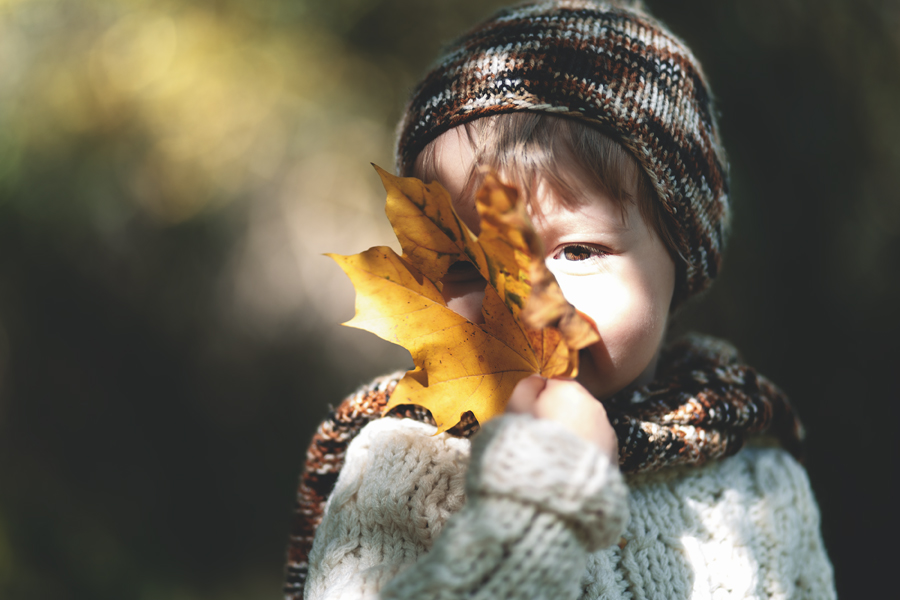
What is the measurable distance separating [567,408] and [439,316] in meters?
0.18

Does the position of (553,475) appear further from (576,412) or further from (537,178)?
(537,178)

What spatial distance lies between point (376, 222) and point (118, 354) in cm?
76

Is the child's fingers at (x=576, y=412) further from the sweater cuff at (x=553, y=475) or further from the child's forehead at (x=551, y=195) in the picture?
the child's forehead at (x=551, y=195)

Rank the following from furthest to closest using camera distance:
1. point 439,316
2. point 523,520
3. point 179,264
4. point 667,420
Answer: point 179,264 → point 667,420 → point 439,316 → point 523,520

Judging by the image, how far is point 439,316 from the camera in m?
0.63

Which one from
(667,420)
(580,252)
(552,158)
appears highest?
(552,158)

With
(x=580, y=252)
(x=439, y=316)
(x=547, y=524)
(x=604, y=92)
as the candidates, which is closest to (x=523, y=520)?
(x=547, y=524)

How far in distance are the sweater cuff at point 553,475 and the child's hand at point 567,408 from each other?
0.03m

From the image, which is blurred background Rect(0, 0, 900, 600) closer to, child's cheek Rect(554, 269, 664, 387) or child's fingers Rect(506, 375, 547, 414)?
child's cheek Rect(554, 269, 664, 387)

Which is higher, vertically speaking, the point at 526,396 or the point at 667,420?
the point at 526,396

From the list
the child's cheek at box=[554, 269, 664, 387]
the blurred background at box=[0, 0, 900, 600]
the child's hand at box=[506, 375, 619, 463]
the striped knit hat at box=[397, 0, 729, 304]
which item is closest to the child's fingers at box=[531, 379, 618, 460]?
the child's hand at box=[506, 375, 619, 463]

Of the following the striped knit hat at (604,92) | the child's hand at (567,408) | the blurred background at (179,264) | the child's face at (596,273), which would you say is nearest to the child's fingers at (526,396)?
the child's hand at (567,408)

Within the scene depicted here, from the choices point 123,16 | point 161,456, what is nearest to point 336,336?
point 161,456

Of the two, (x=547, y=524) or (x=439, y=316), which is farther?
(x=439, y=316)
